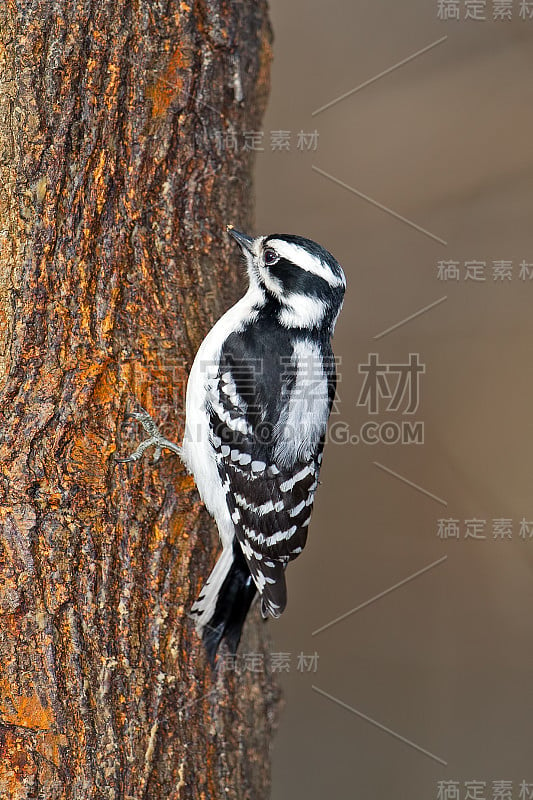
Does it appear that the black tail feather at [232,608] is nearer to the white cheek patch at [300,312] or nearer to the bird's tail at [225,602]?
the bird's tail at [225,602]

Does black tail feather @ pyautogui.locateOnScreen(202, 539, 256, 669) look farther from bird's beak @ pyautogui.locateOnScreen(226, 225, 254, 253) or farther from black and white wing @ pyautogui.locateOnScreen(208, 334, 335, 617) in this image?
bird's beak @ pyautogui.locateOnScreen(226, 225, 254, 253)

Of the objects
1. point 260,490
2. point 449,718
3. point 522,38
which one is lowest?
point 449,718

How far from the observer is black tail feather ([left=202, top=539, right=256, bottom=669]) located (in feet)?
5.78

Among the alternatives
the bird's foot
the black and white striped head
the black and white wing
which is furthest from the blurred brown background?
the bird's foot

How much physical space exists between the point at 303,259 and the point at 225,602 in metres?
0.90

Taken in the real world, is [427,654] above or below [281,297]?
below

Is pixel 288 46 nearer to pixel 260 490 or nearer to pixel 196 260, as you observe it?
pixel 196 260

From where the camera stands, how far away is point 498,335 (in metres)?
2.97

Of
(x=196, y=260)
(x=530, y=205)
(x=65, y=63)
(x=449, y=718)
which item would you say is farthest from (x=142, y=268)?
(x=449, y=718)

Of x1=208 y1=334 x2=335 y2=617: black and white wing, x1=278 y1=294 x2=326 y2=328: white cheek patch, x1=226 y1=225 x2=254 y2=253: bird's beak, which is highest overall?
x1=226 y1=225 x2=254 y2=253: bird's beak

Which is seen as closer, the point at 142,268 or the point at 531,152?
the point at 142,268

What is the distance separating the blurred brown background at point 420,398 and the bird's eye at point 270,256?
1.16m

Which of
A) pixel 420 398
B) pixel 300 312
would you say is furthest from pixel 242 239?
pixel 420 398

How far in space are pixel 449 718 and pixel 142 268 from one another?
A: 236cm
